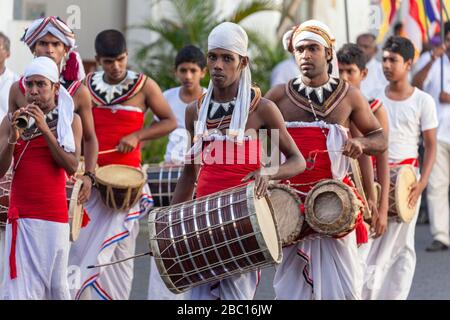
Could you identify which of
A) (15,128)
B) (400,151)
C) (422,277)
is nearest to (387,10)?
(422,277)

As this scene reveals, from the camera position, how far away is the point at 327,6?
28078 mm

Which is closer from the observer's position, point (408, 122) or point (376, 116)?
point (376, 116)

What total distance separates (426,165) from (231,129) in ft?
11.8

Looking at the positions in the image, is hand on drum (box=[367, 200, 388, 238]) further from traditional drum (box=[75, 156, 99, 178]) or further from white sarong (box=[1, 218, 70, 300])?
white sarong (box=[1, 218, 70, 300])

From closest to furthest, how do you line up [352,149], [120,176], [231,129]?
[231,129]
[352,149]
[120,176]

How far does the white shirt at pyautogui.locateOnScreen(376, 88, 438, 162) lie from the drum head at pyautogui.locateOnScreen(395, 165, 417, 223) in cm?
48

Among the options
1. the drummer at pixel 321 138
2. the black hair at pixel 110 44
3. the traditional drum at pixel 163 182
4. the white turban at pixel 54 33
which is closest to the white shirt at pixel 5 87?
the black hair at pixel 110 44

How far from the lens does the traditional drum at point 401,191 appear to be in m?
10.2

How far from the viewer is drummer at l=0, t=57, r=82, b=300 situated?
26.8ft

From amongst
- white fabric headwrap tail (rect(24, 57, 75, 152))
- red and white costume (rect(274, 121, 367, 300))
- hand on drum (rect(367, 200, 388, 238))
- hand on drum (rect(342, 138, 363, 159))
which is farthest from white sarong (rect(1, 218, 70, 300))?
hand on drum (rect(367, 200, 388, 238))

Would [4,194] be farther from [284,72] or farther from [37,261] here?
[284,72]

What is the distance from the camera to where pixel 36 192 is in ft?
26.8

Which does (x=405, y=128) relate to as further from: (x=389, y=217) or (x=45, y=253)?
(x=45, y=253)

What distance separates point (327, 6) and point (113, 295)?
1837cm
